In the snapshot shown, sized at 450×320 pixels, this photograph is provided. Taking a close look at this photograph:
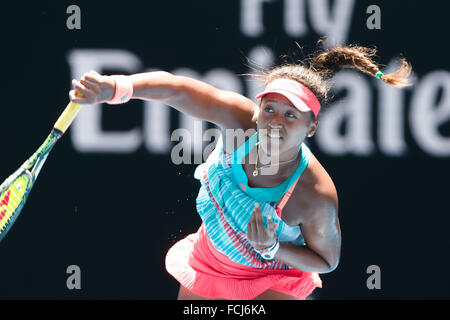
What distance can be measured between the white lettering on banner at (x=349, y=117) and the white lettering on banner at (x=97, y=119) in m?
1.14

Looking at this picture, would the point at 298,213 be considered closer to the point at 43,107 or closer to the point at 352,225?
the point at 352,225

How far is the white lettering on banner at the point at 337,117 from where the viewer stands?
388 cm

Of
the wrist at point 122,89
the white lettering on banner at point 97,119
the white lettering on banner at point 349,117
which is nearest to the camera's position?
the wrist at point 122,89

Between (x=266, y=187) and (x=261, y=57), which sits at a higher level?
(x=261, y=57)

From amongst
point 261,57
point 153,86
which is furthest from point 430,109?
point 153,86

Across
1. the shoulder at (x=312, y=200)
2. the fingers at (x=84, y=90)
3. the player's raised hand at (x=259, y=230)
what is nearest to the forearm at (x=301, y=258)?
the shoulder at (x=312, y=200)

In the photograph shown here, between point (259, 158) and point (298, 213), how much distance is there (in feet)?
0.94

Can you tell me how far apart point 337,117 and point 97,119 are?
1.45 meters

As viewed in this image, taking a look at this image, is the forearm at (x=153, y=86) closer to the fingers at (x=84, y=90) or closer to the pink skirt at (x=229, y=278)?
the fingers at (x=84, y=90)

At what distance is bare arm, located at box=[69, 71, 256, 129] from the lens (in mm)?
2494

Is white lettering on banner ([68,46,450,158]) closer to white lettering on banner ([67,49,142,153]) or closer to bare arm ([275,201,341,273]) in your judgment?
white lettering on banner ([67,49,142,153])

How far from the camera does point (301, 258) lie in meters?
2.79

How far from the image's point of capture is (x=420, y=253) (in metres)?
4.18

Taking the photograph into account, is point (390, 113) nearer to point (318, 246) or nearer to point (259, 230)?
point (318, 246)
